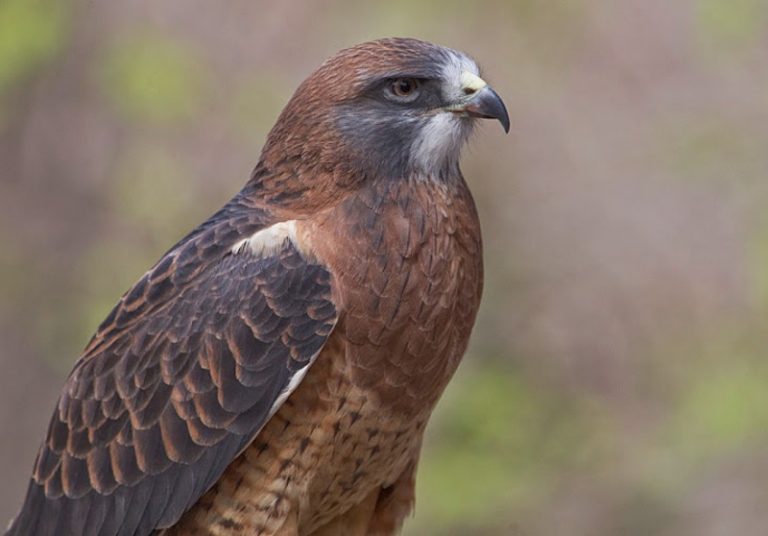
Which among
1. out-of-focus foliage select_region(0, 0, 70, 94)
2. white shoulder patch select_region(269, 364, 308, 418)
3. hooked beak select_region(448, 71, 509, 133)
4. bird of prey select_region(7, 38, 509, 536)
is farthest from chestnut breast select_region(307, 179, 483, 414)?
out-of-focus foliage select_region(0, 0, 70, 94)

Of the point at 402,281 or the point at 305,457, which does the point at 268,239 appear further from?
the point at 305,457

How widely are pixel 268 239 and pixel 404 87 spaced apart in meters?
0.58

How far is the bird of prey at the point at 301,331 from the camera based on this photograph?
4.08 metres

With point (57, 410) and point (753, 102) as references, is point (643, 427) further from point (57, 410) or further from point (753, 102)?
point (57, 410)

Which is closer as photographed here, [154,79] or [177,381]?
[177,381]

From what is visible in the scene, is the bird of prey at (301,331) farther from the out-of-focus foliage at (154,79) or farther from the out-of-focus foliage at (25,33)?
the out-of-focus foliage at (25,33)

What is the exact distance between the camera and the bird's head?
4.23m

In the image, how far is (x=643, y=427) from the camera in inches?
296

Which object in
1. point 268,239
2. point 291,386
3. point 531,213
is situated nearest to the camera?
point 291,386

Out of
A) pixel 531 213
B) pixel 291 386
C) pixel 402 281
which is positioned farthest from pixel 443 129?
pixel 531 213

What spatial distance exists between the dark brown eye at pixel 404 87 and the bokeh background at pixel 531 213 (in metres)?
2.56

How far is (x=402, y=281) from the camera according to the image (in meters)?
4.09

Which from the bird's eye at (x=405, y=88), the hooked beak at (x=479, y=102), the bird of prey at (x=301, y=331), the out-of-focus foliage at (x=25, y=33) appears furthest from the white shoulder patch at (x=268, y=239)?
the out-of-focus foliage at (x=25, y=33)

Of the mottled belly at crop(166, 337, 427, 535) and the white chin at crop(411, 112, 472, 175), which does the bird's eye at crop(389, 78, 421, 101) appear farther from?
the mottled belly at crop(166, 337, 427, 535)
